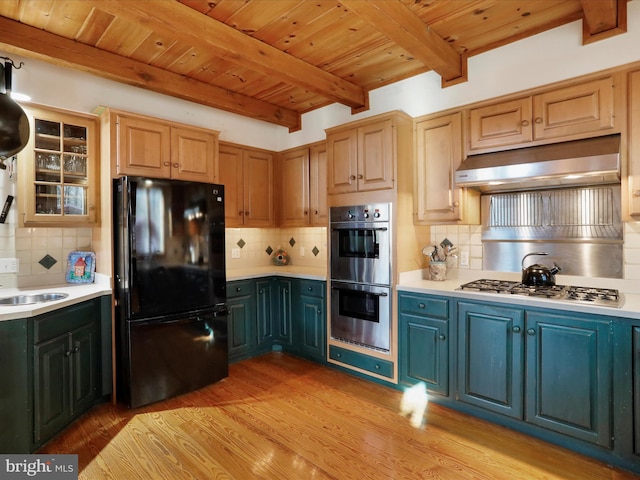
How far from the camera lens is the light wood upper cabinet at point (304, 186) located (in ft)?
12.0

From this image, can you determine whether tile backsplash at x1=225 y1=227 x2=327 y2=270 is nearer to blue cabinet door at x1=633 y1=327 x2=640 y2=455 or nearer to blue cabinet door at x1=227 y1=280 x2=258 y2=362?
blue cabinet door at x1=227 y1=280 x2=258 y2=362

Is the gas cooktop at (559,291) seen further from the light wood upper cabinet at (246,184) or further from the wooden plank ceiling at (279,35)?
the light wood upper cabinet at (246,184)

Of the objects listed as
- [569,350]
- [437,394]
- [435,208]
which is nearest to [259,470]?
[437,394]

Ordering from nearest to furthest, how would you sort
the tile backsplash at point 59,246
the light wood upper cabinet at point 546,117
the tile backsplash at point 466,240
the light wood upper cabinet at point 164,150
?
the light wood upper cabinet at point 546,117 < the tile backsplash at point 59,246 < the light wood upper cabinet at point 164,150 < the tile backsplash at point 466,240

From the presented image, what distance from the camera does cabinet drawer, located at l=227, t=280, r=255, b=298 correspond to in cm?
335

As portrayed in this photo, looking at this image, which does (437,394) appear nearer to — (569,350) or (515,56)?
(569,350)

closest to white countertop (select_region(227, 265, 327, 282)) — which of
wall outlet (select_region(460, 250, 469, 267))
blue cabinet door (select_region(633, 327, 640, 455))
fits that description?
wall outlet (select_region(460, 250, 469, 267))

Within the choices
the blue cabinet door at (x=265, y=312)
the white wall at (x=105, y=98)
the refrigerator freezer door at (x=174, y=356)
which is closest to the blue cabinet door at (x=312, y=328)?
the blue cabinet door at (x=265, y=312)

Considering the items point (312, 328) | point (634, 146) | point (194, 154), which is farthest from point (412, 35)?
point (312, 328)

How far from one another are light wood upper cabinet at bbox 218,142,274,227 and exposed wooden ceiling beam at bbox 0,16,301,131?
15.8 inches

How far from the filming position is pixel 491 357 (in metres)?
2.34

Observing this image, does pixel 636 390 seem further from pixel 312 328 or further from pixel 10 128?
pixel 10 128

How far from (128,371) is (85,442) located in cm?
49

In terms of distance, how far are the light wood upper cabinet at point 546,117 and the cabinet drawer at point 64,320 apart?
2972mm
